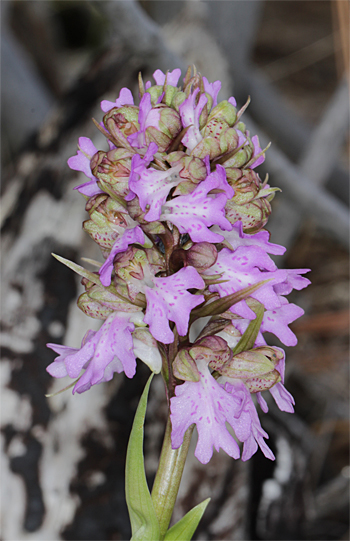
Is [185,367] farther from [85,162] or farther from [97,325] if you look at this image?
[97,325]

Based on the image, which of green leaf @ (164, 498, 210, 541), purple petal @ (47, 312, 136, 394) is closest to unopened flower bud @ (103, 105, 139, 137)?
purple petal @ (47, 312, 136, 394)

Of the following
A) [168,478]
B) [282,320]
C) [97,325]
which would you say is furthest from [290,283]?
[97,325]

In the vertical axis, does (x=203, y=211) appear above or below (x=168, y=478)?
above

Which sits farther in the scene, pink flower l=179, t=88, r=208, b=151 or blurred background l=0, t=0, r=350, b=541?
blurred background l=0, t=0, r=350, b=541

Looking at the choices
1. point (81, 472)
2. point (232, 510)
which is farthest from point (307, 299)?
point (81, 472)

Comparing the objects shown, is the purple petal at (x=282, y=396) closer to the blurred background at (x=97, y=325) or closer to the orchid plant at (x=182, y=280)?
the orchid plant at (x=182, y=280)

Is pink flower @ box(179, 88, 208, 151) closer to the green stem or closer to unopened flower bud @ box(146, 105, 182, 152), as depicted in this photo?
unopened flower bud @ box(146, 105, 182, 152)

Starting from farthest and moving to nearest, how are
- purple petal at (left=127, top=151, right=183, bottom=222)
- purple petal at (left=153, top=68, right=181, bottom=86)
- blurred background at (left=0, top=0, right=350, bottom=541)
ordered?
blurred background at (left=0, top=0, right=350, bottom=541) → purple petal at (left=153, top=68, right=181, bottom=86) → purple petal at (left=127, top=151, right=183, bottom=222)

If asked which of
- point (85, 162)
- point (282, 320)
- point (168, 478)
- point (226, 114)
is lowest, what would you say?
point (168, 478)
